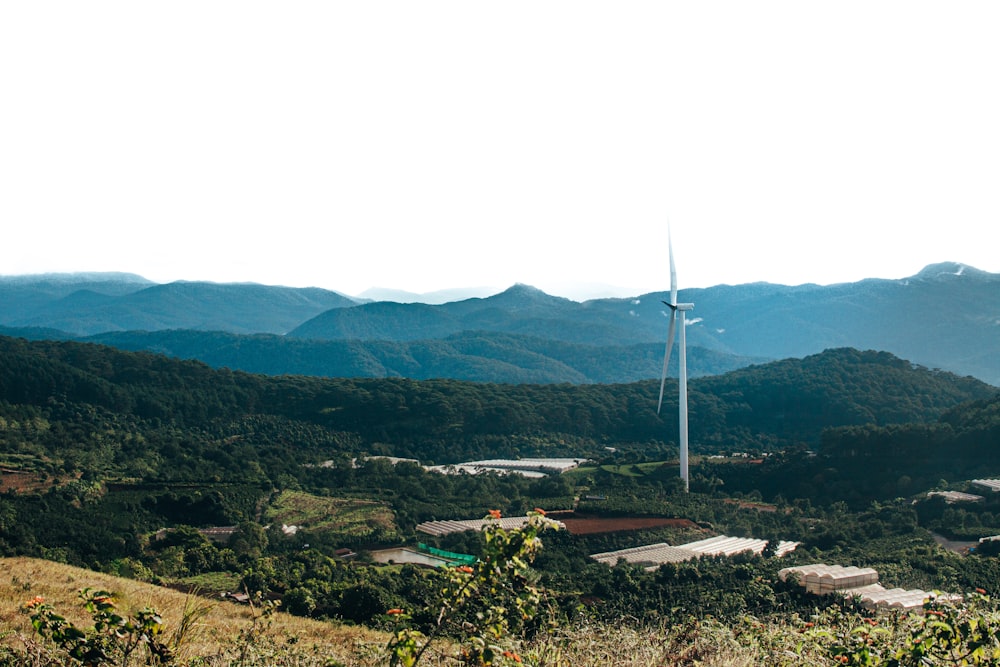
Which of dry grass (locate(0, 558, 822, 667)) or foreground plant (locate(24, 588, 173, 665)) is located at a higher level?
foreground plant (locate(24, 588, 173, 665))

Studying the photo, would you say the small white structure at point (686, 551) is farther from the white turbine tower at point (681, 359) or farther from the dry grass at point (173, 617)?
the dry grass at point (173, 617)

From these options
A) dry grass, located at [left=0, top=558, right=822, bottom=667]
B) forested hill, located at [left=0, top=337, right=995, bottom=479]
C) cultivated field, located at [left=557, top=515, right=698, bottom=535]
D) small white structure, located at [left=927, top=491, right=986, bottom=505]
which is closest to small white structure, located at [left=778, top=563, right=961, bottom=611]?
dry grass, located at [left=0, top=558, right=822, bottom=667]

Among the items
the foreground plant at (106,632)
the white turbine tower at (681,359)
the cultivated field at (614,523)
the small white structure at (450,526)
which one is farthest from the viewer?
the white turbine tower at (681,359)

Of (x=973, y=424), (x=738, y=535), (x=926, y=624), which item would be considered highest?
(x=926, y=624)

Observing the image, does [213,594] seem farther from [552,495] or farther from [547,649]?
[552,495]

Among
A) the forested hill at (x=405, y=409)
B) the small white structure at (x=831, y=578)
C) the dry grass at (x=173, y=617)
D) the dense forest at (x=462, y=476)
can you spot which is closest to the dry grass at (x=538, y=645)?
the dry grass at (x=173, y=617)

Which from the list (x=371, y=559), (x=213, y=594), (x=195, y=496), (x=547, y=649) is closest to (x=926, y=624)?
(x=547, y=649)

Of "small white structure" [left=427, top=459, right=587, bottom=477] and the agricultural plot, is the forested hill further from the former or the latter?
the agricultural plot
